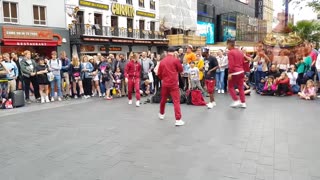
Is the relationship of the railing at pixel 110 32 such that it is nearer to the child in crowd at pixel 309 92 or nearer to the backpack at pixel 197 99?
the backpack at pixel 197 99

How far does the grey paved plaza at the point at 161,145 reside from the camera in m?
4.32

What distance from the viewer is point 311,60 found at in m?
12.1

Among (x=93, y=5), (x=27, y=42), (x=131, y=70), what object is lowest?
(x=131, y=70)

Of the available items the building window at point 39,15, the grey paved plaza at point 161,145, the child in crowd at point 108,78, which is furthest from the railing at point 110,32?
the grey paved plaza at point 161,145

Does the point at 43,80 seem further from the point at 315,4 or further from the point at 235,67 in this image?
the point at 315,4

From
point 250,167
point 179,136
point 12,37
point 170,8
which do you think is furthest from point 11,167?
point 170,8

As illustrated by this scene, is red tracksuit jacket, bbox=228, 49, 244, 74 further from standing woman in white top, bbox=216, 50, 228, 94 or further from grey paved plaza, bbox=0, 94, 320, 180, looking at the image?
standing woman in white top, bbox=216, 50, 228, 94

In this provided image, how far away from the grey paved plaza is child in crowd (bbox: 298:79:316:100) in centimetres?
175

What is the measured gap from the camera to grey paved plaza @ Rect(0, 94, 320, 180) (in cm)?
432

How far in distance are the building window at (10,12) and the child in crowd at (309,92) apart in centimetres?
2003

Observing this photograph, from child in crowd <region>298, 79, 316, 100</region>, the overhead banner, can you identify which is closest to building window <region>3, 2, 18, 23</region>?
child in crowd <region>298, 79, 316, 100</region>

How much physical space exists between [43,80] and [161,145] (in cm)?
721

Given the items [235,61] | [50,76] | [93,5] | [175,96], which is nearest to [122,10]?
[93,5]

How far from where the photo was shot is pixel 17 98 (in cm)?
1048
